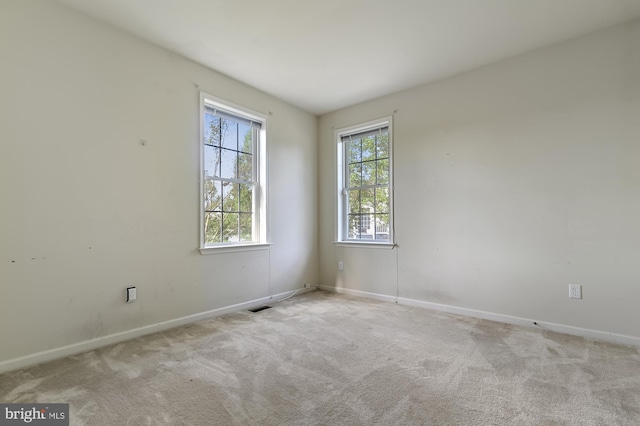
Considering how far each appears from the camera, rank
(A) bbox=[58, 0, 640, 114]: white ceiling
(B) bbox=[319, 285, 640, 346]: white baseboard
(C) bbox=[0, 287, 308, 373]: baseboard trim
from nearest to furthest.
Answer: (C) bbox=[0, 287, 308, 373]: baseboard trim, (A) bbox=[58, 0, 640, 114]: white ceiling, (B) bbox=[319, 285, 640, 346]: white baseboard

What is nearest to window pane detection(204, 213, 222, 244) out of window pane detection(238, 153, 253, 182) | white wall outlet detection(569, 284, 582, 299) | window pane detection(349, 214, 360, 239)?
window pane detection(238, 153, 253, 182)

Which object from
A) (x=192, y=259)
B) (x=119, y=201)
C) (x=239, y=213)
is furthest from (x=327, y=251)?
(x=119, y=201)

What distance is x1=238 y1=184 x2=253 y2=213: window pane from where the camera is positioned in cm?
362

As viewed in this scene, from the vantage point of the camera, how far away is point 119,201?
255cm

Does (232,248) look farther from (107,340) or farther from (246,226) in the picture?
(107,340)

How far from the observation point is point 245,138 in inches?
146

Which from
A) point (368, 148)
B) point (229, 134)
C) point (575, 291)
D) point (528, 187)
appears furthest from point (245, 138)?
point (575, 291)

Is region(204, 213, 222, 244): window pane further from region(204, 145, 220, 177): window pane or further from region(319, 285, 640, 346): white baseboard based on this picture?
region(319, 285, 640, 346): white baseboard

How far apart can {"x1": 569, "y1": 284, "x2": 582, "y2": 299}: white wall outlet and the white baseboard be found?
275 mm

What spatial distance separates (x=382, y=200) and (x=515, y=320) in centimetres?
198

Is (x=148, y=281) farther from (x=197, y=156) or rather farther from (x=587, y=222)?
(x=587, y=222)

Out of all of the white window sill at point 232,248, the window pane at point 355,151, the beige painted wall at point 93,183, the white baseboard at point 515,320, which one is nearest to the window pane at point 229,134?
the beige painted wall at point 93,183

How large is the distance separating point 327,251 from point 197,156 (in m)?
2.31

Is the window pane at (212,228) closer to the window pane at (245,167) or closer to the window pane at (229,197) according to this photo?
the window pane at (229,197)
